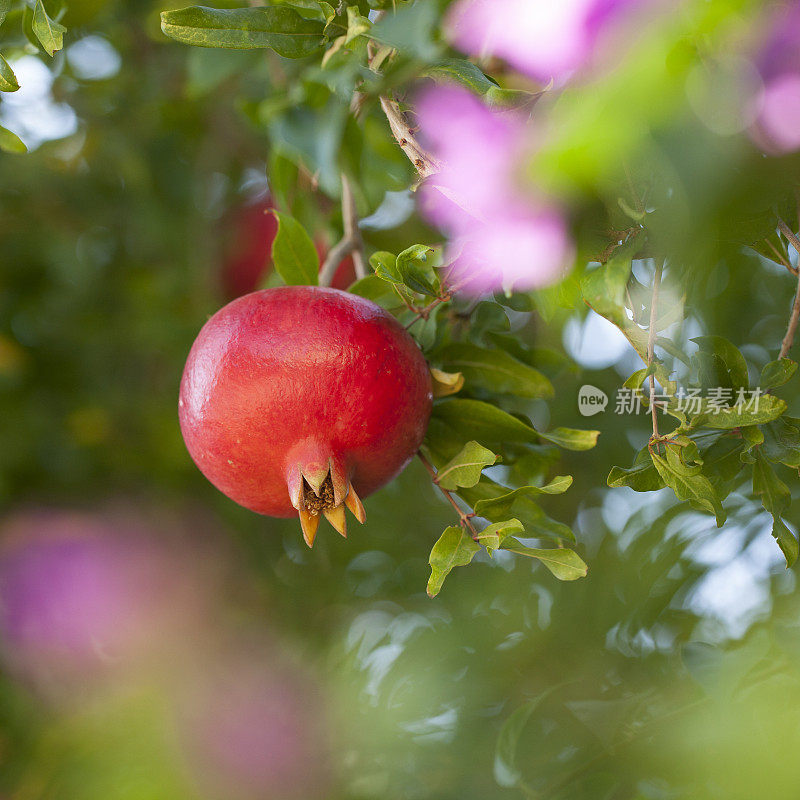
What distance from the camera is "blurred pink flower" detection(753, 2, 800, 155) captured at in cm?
33

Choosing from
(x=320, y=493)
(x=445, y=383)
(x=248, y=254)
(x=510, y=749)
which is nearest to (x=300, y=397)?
(x=320, y=493)

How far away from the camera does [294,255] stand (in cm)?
76

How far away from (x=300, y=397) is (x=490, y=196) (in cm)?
22

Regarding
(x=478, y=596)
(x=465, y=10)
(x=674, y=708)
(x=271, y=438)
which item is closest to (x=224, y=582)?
(x=478, y=596)

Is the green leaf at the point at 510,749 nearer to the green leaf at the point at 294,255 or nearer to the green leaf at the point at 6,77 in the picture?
the green leaf at the point at 294,255

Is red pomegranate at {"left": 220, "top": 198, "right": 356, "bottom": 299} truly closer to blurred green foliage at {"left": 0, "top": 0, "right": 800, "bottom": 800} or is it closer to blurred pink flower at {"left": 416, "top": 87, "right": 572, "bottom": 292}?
blurred green foliage at {"left": 0, "top": 0, "right": 800, "bottom": 800}

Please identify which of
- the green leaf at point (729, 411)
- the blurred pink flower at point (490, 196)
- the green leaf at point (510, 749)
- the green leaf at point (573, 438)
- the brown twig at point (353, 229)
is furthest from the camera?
the green leaf at point (510, 749)

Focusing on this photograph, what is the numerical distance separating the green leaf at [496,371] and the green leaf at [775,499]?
0.22m

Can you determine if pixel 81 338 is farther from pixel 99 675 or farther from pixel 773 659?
pixel 773 659

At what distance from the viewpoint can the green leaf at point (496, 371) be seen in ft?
2.58

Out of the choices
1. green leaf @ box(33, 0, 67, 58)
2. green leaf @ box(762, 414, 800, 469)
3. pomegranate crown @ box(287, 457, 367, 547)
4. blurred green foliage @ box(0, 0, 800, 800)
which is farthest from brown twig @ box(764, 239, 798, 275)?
green leaf @ box(33, 0, 67, 58)

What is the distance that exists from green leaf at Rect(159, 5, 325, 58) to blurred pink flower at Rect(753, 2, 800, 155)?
435mm

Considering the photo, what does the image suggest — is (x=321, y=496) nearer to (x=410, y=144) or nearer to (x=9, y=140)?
(x=410, y=144)

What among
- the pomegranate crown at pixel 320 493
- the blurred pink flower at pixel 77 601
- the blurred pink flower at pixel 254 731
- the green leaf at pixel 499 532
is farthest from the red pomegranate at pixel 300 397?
the blurred pink flower at pixel 77 601
